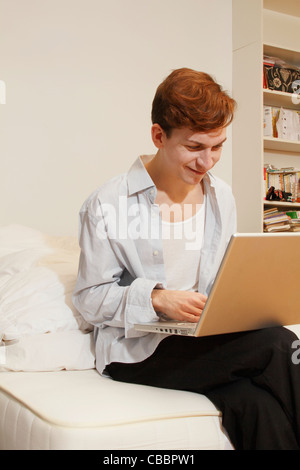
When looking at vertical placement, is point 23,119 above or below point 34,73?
below

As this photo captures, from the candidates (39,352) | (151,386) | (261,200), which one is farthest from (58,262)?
(261,200)

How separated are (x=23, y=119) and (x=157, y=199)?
4.05 ft

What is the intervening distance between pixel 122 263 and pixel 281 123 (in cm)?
233

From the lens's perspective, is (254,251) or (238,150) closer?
(254,251)

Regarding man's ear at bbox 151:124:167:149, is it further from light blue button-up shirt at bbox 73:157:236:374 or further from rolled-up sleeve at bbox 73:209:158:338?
rolled-up sleeve at bbox 73:209:158:338

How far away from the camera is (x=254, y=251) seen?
3.35ft

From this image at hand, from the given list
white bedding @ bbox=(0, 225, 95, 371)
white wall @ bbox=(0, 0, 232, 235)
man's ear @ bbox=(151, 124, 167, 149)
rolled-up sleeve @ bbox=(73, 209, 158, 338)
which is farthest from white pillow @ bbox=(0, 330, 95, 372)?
white wall @ bbox=(0, 0, 232, 235)

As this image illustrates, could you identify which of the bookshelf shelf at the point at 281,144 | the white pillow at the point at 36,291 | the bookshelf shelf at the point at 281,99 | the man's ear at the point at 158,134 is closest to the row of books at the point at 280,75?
the bookshelf shelf at the point at 281,99

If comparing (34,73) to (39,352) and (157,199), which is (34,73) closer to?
(157,199)

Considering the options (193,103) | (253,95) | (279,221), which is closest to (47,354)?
(193,103)

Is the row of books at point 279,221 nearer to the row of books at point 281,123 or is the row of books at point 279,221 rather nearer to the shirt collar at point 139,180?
the row of books at point 281,123

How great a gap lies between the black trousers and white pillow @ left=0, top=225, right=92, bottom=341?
1.06ft

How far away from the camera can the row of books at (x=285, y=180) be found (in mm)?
3428

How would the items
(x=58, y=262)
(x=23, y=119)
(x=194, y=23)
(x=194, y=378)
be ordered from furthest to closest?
(x=194, y=23), (x=23, y=119), (x=58, y=262), (x=194, y=378)
